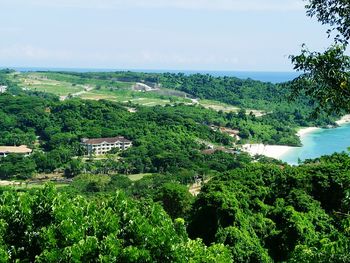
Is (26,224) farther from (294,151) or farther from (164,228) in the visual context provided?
(294,151)

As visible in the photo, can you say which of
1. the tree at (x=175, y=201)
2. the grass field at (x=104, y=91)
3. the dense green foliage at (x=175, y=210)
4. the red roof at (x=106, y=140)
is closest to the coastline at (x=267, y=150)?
the dense green foliage at (x=175, y=210)

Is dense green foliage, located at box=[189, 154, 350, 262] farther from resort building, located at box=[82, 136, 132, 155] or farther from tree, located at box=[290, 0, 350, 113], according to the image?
resort building, located at box=[82, 136, 132, 155]

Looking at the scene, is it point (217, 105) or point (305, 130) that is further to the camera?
point (217, 105)

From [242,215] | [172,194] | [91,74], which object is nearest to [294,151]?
[172,194]

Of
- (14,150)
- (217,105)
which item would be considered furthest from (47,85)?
(14,150)

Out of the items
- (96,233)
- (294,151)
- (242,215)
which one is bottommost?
(294,151)

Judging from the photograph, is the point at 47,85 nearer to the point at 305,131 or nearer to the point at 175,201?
the point at 305,131

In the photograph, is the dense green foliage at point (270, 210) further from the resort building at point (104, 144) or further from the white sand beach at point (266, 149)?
the white sand beach at point (266, 149)
